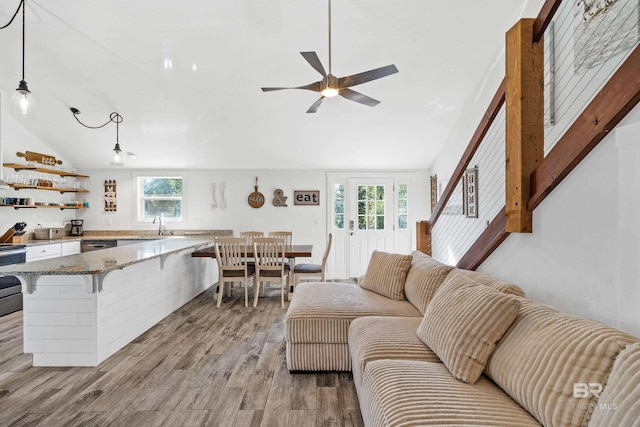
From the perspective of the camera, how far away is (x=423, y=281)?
2553 mm

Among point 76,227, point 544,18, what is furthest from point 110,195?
point 544,18

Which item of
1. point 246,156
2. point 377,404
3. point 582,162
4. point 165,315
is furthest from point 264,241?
point 582,162

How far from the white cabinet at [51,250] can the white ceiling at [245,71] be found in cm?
160

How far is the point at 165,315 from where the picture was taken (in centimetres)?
372

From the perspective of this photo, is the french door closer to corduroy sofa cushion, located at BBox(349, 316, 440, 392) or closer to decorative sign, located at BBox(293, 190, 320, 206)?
decorative sign, located at BBox(293, 190, 320, 206)

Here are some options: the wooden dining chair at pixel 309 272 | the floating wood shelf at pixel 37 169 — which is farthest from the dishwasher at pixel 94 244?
the wooden dining chair at pixel 309 272

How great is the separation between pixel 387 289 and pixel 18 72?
16.1 ft

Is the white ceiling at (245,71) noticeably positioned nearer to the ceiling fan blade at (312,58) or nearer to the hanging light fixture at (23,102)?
the ceiling fan blade at (312,58)

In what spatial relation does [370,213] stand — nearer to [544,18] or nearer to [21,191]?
[544,18]

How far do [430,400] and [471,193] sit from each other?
348 cm

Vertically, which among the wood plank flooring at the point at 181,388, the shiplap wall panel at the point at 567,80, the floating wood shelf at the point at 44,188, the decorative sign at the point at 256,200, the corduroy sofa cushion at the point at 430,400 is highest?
the shiplap wall panel at the point at 567,80

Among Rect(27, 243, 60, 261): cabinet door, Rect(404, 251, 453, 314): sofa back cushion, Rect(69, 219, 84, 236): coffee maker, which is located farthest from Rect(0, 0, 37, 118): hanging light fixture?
Rect(69, 219, 84, 236): coffee maker

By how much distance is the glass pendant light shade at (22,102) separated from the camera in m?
2.25

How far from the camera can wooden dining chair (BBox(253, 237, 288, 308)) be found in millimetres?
4167
